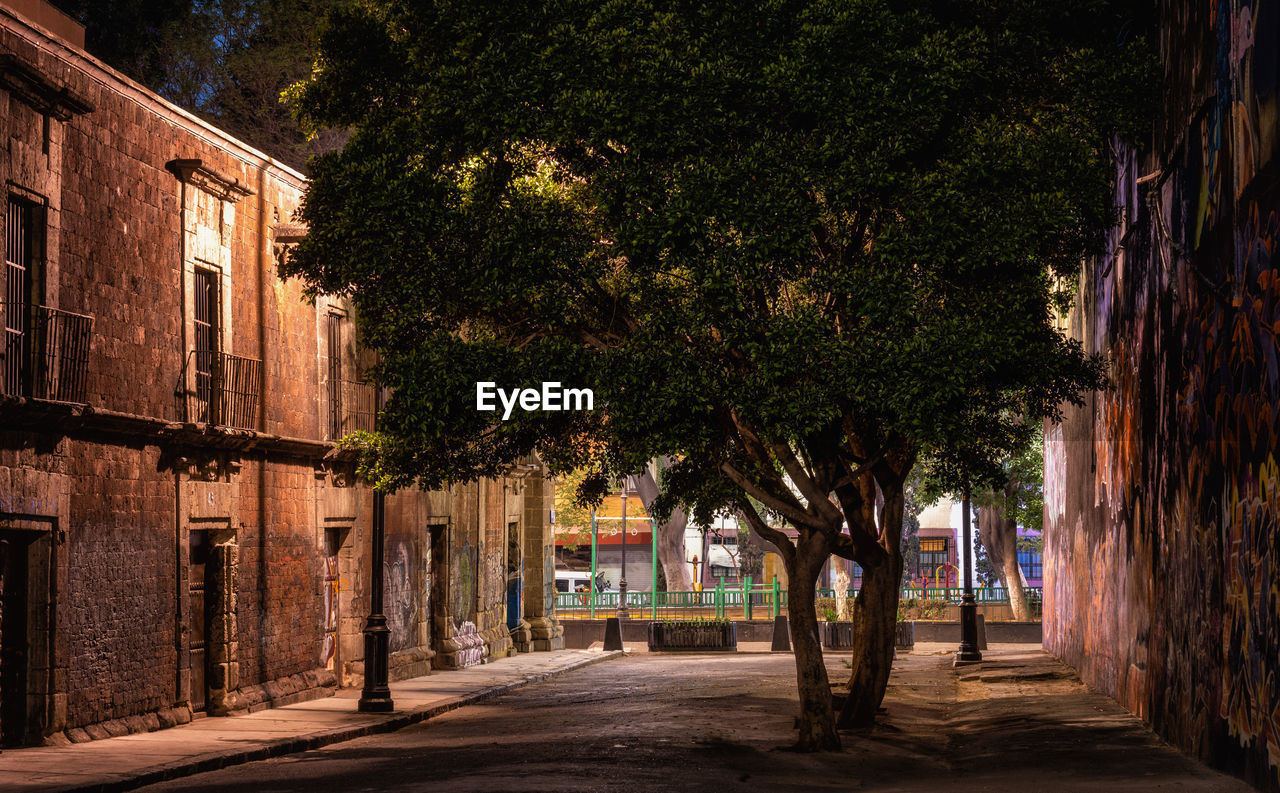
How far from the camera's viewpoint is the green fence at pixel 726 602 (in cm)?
4266

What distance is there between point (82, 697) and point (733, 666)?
14.9 m

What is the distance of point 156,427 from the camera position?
58.4ft

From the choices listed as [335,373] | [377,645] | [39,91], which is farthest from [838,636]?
[39,91]

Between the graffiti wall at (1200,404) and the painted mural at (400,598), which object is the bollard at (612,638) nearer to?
the painted mural at (400,598)

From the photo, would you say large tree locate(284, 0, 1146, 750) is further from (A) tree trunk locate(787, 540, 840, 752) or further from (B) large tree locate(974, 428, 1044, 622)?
(B) large tree locate(974, 428, 1044, 622)

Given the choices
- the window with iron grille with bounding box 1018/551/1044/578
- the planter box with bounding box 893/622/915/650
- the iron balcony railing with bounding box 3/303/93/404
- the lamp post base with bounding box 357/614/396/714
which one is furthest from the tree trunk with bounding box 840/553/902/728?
the window with iron grille with bounding box 1018/551/1044/578

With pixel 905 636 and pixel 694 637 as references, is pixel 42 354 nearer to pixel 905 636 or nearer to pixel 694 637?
pixel 694 637

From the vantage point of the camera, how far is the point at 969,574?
30.8 meters

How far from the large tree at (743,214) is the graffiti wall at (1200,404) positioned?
106cm

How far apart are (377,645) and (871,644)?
7.05m

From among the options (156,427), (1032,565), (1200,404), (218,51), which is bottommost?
(1032,565)

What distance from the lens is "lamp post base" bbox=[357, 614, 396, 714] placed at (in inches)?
794

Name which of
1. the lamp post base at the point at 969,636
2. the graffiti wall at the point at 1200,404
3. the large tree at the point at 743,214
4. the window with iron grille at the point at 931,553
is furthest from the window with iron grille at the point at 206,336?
the window with iron grille at the point at 931,553

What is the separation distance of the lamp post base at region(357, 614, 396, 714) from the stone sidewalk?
280mm
